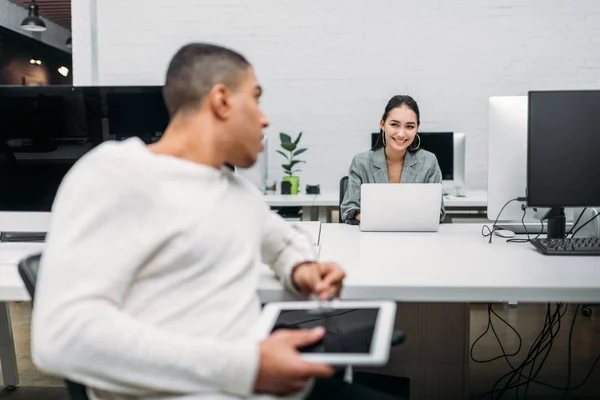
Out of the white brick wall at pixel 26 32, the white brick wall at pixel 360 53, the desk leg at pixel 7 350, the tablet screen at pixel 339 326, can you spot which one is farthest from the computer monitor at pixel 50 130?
the white brick wall at pixel 26 32

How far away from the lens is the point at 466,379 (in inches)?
81.6

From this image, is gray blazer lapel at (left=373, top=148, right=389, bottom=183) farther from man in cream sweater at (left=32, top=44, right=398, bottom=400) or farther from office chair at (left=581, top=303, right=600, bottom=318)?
man in cream sweater at (left=32, top=44, right=398, bottom=400)

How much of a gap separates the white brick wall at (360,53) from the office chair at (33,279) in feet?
13.3

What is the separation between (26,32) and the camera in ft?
21.7

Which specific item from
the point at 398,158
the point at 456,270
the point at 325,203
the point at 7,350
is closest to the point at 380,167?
the point at 398,158

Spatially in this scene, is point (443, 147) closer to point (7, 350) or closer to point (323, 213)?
point (323, 213)

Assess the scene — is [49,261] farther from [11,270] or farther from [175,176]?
[11,270]

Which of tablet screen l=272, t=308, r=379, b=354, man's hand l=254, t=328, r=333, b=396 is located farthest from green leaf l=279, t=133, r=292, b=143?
man's hand l=254, t=328, r=333, b=396

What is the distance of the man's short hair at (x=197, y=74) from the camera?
0.99 metres

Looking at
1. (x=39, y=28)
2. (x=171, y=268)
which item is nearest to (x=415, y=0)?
(x=39, y=28)

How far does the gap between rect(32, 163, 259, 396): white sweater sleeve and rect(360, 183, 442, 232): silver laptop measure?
1.28m

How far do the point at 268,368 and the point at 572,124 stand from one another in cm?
126

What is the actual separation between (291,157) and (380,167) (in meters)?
1.78

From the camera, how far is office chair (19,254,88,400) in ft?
3.22
